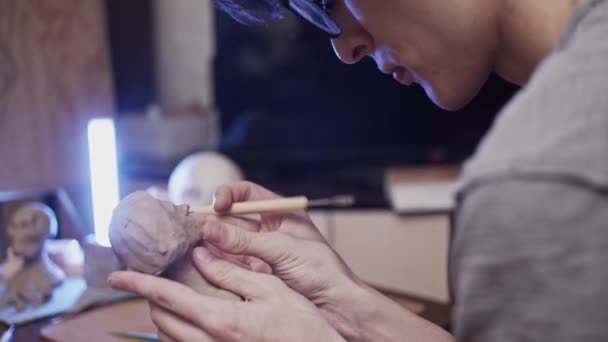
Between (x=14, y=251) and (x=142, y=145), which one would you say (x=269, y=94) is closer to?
(x=142, y=145)

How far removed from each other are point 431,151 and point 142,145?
110cm

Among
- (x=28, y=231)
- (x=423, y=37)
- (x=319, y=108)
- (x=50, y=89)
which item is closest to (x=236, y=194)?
(x=423, y=37)

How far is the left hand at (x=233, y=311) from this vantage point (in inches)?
23.9

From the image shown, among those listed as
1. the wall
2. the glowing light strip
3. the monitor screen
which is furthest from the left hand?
the monitor screen

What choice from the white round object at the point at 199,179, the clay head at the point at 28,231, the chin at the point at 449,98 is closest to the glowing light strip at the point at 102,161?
the white round object at the point at 199,179

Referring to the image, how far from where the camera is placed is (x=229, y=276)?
2.20 feet

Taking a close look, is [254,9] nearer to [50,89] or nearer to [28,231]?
[28,231]

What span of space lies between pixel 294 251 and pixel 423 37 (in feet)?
0.97

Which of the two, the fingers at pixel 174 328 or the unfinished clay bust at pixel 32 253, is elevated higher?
the fingers at pixel 174 328

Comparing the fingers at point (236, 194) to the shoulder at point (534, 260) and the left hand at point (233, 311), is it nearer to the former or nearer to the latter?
the left hand at point (233, 311)

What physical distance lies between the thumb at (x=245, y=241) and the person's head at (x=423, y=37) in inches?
10.2

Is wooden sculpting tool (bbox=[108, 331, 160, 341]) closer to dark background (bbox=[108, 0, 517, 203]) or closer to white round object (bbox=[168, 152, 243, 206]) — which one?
white round object (bbox=[168, 152, 243, 206])

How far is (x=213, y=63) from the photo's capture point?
7.48 feet

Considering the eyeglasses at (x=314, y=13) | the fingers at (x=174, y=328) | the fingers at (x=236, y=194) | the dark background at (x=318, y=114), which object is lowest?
the dark background at (x=318, y=114)
